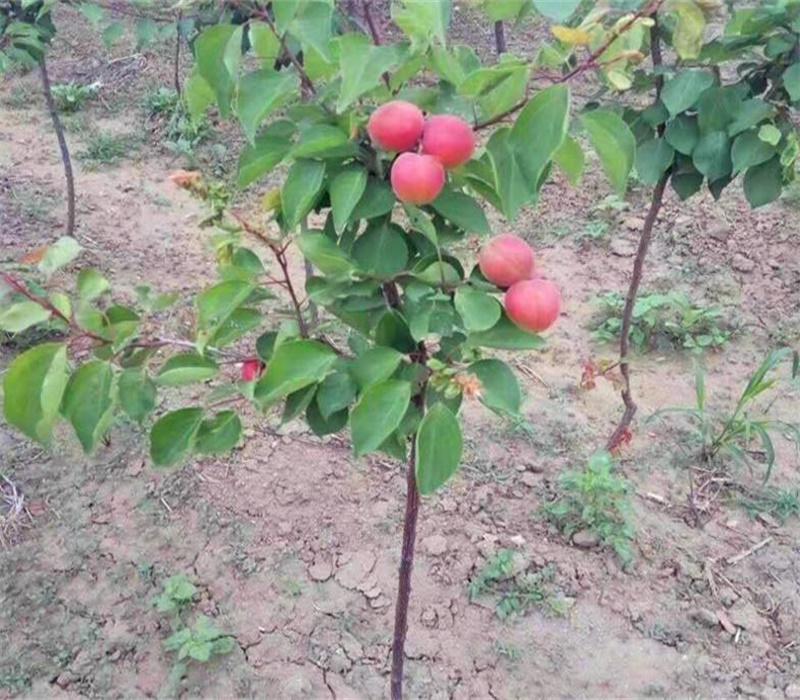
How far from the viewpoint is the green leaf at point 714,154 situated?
1.71 metres

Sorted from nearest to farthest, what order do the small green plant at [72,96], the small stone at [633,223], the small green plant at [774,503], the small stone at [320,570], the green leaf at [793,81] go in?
the green leaf at [793,81], the small stone at [320,570], the small green plant at [774,503], the small stone at [633,223], the small green plant at [72,96]

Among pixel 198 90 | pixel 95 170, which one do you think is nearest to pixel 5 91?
pixel 95 170

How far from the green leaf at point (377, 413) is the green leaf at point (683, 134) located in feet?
3.47

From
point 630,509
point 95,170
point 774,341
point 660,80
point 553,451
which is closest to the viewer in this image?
point 660,80

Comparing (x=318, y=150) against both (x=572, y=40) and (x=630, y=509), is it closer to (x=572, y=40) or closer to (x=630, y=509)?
(x=572, y=40)

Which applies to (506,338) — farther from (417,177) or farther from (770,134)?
(770,134)

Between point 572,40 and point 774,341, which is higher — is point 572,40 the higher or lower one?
the higher one

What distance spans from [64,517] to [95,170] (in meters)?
2.18

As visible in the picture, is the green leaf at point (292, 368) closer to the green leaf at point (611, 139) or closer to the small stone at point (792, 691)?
the green leaf at point (611, 139)

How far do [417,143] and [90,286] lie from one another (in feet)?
1.41

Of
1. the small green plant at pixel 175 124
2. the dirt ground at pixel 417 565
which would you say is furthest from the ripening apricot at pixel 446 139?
the small green plant at pixel 175 124

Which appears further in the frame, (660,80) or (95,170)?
(95,170)

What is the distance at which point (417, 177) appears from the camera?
864 millimetres

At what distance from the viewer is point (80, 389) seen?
99 cm
